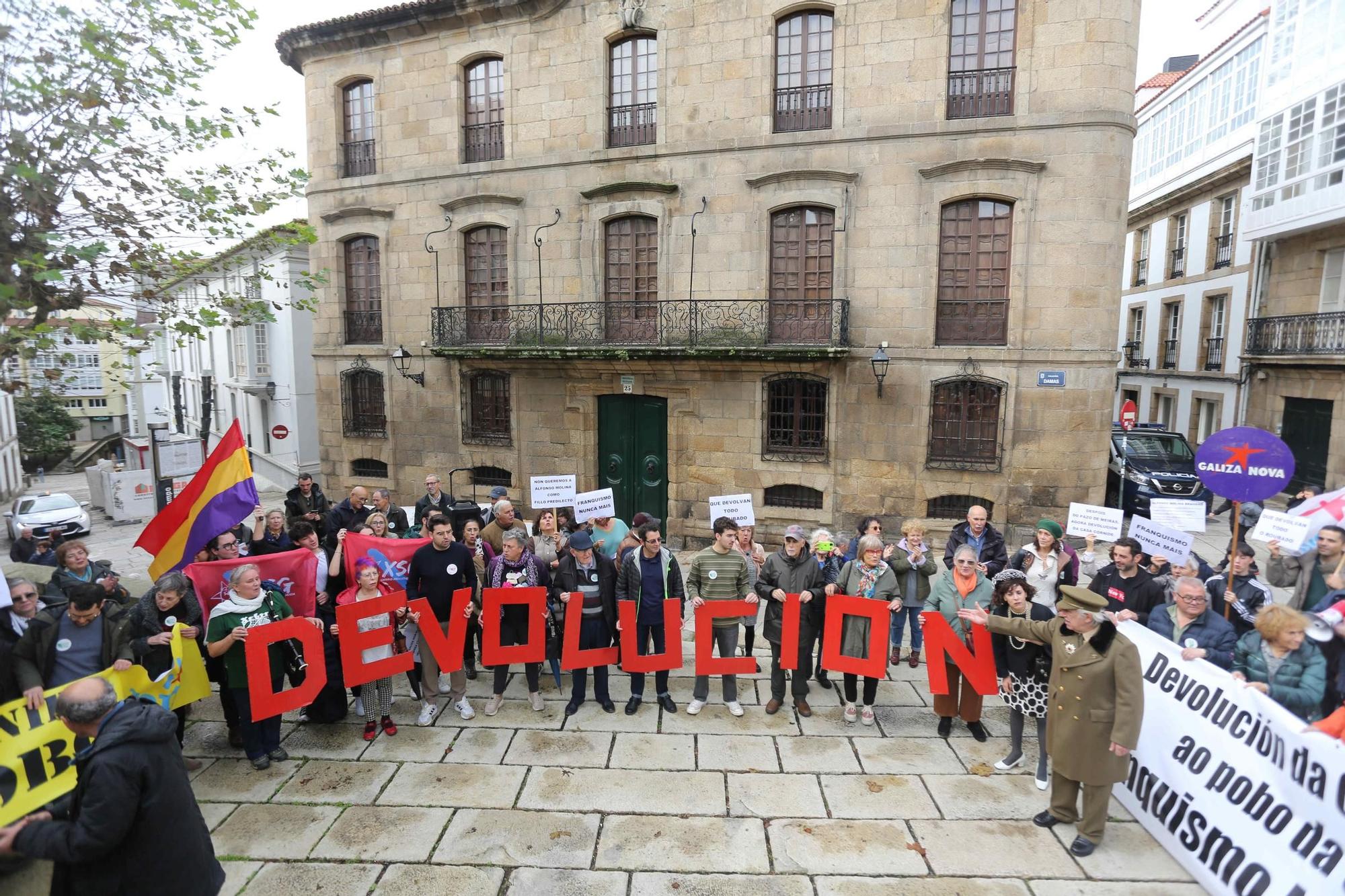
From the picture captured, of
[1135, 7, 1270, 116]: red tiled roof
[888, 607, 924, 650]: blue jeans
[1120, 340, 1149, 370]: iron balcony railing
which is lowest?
[888, 607, 924, 650]: blue jeans

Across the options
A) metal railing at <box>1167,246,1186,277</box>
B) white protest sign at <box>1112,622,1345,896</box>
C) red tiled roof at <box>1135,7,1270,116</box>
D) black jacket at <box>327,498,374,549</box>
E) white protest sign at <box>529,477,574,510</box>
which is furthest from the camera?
metal railing at <box>1167,246,1186,277</box>

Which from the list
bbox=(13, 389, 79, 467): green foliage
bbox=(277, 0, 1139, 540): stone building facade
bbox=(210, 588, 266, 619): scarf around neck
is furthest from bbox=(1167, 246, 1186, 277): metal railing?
bbox=(13, 389, 79, 467): green foliage

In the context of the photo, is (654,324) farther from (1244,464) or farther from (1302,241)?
(1302,241)

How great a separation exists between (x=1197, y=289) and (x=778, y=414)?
19.7 meters

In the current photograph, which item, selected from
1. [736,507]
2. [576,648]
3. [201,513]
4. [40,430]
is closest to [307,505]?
[201,513]

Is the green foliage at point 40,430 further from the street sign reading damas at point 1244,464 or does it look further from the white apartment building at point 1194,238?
the white apartment building at point 1194,238

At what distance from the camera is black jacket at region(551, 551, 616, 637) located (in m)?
8.04

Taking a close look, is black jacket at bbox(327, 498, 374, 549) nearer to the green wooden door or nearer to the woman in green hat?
the green wooden door

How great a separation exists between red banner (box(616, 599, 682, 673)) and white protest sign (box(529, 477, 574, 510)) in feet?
10.7

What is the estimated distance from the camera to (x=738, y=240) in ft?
51.5

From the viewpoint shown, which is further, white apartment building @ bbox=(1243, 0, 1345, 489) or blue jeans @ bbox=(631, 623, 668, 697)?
white apartment building @ bbox=(1243, 0, 1345, 489)

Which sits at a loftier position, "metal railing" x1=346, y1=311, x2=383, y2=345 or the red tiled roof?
the red tiled roof

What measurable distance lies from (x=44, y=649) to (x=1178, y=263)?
3358 cm

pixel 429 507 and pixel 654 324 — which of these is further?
pixel 654 324
